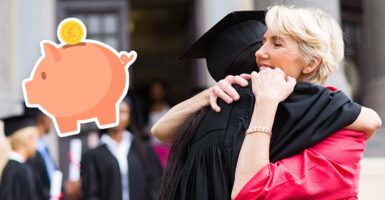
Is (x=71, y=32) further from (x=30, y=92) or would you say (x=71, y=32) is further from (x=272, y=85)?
(x=272, y=85)

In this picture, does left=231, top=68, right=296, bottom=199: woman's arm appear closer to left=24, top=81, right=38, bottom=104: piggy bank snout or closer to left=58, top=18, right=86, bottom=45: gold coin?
left=58, top=18, right=86, bottom=45: gold coin

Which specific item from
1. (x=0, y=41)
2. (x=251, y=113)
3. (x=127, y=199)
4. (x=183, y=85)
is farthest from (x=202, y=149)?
(x=183, y=85)

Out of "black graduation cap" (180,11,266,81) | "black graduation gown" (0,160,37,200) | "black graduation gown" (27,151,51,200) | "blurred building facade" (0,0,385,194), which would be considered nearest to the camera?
"black graduation cap" (180,11,266,81)

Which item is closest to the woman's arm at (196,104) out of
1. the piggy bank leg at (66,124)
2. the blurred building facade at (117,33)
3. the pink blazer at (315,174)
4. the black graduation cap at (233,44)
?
the black graduation cap at (233,44)

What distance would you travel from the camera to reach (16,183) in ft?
22.1

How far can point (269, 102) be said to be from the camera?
222 centimetres

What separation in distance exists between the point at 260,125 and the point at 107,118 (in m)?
1.19

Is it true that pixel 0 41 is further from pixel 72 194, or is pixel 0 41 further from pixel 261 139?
pixel 261 139

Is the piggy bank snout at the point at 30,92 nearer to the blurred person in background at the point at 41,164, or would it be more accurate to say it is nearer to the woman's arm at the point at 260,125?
the woman's arm at the point at 260,125

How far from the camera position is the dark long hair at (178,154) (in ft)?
7.91

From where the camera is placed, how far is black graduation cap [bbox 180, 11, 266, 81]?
8.50ft

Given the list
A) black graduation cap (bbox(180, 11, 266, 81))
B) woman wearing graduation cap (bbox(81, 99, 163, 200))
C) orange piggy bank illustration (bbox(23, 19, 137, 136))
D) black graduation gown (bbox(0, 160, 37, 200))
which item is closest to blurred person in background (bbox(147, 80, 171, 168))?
woman wearing graduation cap (bbox(81, 99, 163, 200))

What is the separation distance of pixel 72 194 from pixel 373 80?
132 inches

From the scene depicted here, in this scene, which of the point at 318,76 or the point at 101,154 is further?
the point at 101,154
